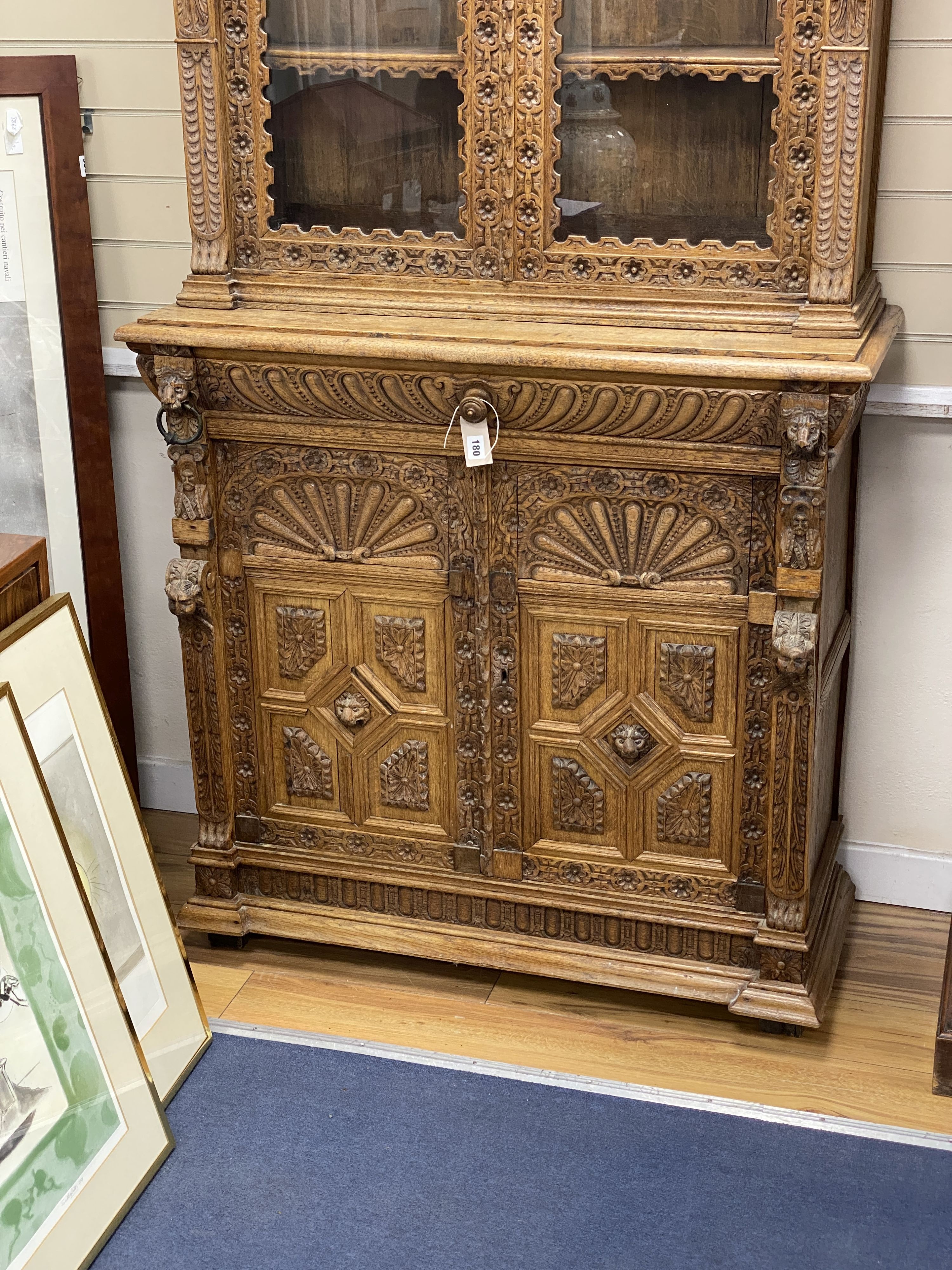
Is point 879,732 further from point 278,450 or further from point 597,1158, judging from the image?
point 278,450

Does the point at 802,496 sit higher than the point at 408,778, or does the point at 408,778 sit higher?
the point at 802,496

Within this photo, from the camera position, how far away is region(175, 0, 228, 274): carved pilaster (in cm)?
243

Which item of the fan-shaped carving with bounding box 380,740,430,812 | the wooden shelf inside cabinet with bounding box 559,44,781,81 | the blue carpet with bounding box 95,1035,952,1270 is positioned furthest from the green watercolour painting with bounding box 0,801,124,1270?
the wooden shelf inside cabinet with bounding box 559,44,781,81

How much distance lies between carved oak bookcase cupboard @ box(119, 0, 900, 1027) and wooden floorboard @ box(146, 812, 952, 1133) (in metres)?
0.09

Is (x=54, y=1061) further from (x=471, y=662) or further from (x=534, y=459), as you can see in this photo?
(x=534, y=459)

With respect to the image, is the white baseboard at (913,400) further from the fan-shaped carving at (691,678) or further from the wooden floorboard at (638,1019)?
the wooden floorboard at (638,1019)

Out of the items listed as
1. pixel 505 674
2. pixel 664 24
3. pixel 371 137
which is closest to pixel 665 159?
pixel 664 24

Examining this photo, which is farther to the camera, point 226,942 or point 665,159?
point 226,942

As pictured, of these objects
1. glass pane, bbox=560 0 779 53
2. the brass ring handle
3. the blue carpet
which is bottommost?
the blue carpet

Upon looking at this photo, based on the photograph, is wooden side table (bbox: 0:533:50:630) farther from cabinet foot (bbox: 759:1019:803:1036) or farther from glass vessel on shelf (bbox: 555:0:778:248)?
cabinet foot (bbox: 759:1019:803:1036)

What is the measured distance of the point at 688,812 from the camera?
2.57m

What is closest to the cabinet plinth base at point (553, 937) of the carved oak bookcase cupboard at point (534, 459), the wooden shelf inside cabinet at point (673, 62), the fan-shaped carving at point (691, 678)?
the carved oak bookcase cupboard at point (534, 459)

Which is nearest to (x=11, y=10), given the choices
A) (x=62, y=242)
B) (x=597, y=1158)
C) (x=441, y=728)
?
(x=62, y=242)

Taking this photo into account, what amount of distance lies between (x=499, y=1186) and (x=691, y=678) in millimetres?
901
